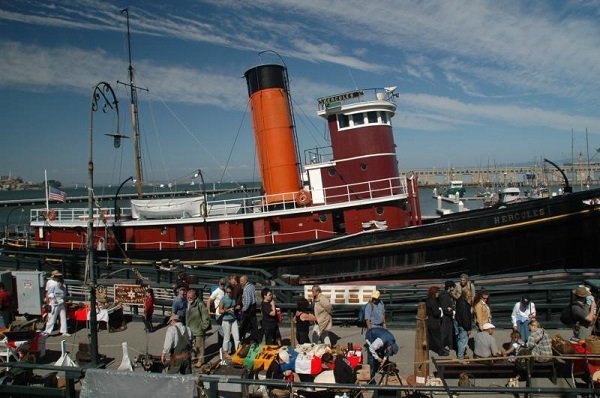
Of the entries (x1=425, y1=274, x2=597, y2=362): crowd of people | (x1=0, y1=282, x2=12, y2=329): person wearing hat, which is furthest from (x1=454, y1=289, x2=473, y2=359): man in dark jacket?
(x1=0, y1=282, x2=12, y2=329): person wearing hat

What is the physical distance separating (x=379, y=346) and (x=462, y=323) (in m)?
1.87

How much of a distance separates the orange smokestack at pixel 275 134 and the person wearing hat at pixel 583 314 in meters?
11.7

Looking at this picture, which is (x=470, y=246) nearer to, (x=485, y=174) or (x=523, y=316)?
(x=523, y=316)

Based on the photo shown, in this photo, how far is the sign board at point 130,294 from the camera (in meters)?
9.91

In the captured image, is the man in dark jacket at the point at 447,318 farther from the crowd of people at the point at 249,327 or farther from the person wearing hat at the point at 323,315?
the person wearing hat at the point at 323,315

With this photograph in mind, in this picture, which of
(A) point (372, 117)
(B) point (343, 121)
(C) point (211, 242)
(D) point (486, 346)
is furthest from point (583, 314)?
(C) point (211, 242)

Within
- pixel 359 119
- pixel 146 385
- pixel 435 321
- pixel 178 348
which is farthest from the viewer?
pixel 359 119

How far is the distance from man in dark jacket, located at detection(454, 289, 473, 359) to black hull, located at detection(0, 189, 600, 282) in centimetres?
674

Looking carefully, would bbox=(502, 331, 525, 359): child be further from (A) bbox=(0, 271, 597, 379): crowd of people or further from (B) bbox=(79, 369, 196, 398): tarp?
(B) bbox=(79, 369, 196, 398): tarp

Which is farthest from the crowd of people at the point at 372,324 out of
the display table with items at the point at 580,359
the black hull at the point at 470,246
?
the black hull at the point at 470,246

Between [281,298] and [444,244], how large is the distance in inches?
271

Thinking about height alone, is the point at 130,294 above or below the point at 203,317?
above

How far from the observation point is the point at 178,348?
678cm

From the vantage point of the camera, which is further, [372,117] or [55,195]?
[55,195]
